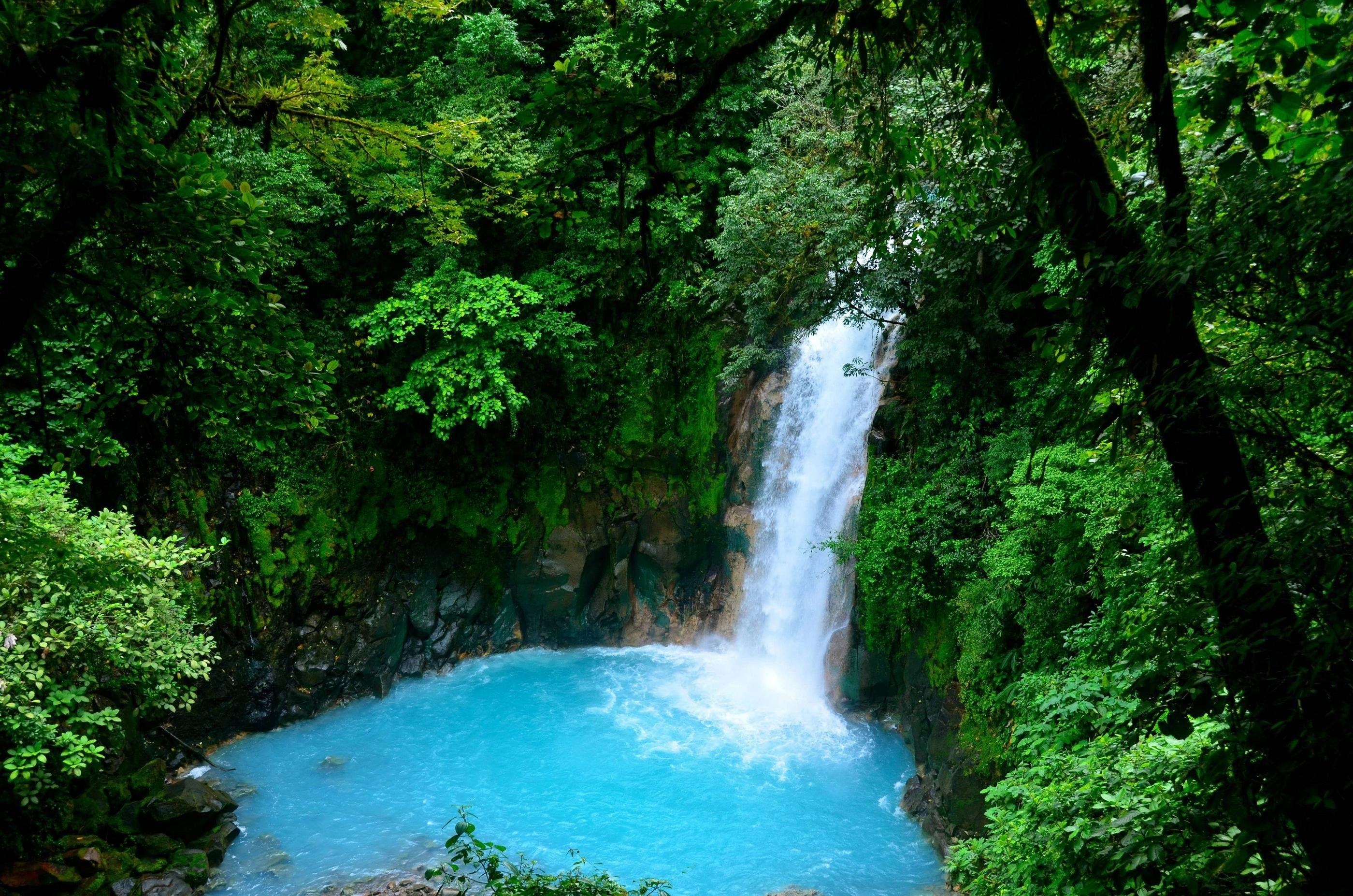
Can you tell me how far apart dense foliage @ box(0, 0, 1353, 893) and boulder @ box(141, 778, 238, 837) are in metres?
0.97

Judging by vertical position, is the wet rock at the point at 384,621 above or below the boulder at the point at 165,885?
above

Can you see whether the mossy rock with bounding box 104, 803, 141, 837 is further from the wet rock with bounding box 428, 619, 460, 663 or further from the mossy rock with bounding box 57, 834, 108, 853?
the wet rock with bounding box 428, 619, 460, 663

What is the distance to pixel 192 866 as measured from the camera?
7625 millimetres

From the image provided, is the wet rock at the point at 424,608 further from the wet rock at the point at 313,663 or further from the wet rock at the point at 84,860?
the wet rock at the point at 84,860

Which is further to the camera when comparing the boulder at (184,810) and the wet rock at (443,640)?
the wet rock at (443,640)

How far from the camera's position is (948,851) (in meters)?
7.52

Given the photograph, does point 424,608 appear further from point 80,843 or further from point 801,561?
point 801,561

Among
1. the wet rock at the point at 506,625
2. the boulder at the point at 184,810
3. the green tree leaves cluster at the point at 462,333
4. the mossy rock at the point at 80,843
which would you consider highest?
the green tree leaves cluster at the point at 462,333

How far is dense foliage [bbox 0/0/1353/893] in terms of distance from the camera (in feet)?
6.33

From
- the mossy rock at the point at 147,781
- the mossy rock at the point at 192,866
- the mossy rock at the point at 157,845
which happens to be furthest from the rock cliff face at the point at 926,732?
the mossy rock at the point at 147,781

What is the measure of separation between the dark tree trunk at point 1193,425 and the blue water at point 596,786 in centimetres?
643

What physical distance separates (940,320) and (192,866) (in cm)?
962

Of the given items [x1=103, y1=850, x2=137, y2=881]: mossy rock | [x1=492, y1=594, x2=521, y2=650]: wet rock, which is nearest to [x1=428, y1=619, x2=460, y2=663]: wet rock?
[x1=492, y1=594, x2=521, y2=650]: wet rock

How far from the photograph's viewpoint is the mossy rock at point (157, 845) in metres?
7.59
